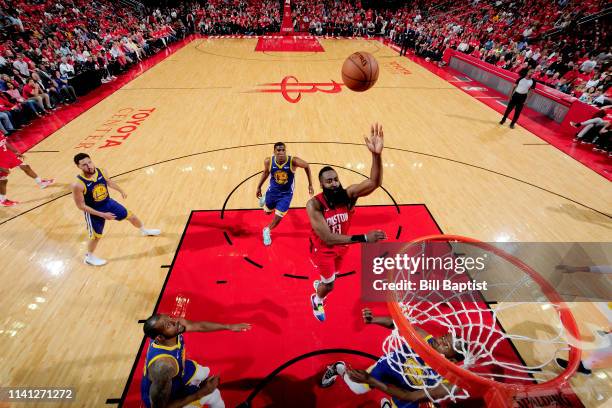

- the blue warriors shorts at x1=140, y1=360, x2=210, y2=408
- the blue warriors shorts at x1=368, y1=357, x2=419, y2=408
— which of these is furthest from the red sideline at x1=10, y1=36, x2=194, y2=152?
the blue warriors shorts at x1=368, y1=357, x2=419, y2=408

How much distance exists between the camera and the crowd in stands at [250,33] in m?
10.2

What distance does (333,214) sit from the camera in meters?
3.36

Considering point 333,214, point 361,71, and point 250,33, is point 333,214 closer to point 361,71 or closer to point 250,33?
point 361,71

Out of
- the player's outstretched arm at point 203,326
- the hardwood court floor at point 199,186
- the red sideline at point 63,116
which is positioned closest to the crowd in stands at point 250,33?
the red sideline at point 63,116

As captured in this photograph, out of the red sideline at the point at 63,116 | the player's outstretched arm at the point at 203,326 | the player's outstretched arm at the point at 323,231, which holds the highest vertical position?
the player's outstretched arm at the point at 323,231

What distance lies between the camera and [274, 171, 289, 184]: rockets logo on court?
188 inches

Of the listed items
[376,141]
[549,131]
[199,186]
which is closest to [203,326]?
[376,141]

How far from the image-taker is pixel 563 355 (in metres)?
3.37

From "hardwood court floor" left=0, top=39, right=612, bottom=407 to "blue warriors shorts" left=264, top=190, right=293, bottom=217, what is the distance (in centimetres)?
102

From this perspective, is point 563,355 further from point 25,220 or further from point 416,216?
point 25,220

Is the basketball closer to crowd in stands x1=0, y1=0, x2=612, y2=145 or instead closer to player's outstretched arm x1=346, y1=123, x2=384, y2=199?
Result: player's outstretched arm x1=346, y1=123, x2=384, y2=199

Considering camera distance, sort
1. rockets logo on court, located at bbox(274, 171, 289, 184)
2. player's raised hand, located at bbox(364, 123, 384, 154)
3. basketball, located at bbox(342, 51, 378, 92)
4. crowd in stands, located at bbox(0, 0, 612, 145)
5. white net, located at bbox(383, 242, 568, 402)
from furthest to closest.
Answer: crowd in stands, located at bbox(0, 0, 612, 145) → basketball, located at bbox(342, 51, 378, 92) → rockets logo on court, located at bbox(274, 171, 289, 184) → player's raised hand, located at bbox(364, 123, 384, 154) → white net, located at bbox(383, 242, 568, 402)

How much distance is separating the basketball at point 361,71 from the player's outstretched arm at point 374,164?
330cm

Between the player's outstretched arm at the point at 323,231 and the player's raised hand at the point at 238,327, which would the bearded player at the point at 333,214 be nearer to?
the player's outstretched arm at the point at 323,231
